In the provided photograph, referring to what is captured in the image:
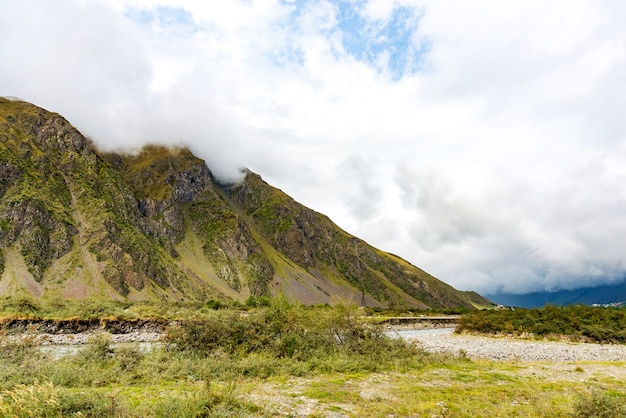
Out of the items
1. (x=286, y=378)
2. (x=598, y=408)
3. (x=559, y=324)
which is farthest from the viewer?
(x=559, y=324)

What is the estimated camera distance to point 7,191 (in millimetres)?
183125

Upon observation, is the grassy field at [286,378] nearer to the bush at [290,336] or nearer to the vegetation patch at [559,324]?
the bush at [290,336]

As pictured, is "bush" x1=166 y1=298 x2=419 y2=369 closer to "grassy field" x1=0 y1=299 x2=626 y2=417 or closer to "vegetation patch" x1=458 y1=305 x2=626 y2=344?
"grassy field" x1=0 y1=299 x2=626 y2=417

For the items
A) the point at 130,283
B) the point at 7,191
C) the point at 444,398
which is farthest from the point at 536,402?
the point at 7,191

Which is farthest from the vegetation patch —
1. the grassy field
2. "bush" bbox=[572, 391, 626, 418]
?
"bush" bbox=[572, 391, 626, 418]

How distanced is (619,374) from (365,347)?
1978 cm

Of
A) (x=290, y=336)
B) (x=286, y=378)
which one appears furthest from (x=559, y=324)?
(x=286, y=378)

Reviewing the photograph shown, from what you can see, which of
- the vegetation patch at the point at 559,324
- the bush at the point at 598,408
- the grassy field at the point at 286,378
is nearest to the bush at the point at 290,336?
the grassy field at the point at 286,378

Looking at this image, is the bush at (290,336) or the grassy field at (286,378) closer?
the grassy field at (286,378)

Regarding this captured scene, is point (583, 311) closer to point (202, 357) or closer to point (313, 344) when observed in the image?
point (313, 344)

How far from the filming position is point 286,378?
2441 cm

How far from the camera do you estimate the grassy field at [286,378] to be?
1498cm

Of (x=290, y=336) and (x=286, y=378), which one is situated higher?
(x=290, y=336)

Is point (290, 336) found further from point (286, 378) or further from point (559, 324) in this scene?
point (559, 324)
